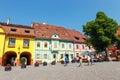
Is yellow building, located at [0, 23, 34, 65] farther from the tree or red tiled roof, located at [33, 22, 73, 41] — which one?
the tree

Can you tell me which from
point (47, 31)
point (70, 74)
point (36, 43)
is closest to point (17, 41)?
point (36, 43)

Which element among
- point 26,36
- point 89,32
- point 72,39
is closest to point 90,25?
point 89,32

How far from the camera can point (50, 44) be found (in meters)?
38.4

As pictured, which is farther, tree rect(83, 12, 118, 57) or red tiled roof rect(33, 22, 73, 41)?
red tiled roof rect(33, 22, 73, 41)

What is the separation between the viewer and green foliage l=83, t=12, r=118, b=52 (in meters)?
29.7

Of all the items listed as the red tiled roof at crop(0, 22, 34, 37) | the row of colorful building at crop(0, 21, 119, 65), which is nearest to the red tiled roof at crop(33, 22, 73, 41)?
the row of colorful building at crop(0, 21, 119, 65)

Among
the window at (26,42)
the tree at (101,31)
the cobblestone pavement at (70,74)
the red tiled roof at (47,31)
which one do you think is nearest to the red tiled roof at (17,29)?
the window at (26,42)

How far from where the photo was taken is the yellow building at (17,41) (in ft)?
106

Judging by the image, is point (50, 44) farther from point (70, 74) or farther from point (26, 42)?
point (70, 74)

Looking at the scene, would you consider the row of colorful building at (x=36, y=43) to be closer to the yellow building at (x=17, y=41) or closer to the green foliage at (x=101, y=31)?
the yellow building at (x=17, y=41)

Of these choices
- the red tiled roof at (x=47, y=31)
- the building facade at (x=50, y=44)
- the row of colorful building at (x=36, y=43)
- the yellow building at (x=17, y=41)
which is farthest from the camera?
the red tiled roof at (x=47, y=31)

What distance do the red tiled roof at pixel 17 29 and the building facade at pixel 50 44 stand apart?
2.02 meters

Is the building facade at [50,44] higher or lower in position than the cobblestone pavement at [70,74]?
higher

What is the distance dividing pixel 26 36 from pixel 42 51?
580 cm
